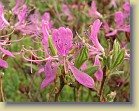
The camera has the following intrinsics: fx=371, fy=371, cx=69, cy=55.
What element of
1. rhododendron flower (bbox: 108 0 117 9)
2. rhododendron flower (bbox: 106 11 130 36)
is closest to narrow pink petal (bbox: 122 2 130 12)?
rhododendron flower (bbox: 106 11 130 36)

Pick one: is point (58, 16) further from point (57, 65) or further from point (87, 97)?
point (57, 65)

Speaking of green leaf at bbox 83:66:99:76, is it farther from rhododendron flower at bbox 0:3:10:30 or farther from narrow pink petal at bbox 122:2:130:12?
narrow pink petal at bbox 122:2:130:12

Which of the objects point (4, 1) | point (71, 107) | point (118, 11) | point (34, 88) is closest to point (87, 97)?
point (71, 107)

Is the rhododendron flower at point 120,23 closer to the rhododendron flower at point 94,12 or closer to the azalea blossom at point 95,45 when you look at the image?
the rhododendron flower at point 94,12

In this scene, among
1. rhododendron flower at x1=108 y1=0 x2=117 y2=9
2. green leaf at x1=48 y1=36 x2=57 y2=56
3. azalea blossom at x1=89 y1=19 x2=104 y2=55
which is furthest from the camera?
rhododendron flower at x1=108 y1=0 x2=117 y2=9

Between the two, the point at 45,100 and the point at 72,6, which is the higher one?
the point at 72,6
